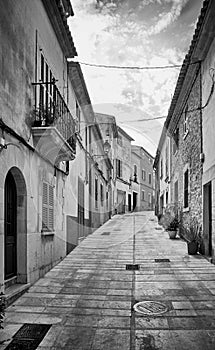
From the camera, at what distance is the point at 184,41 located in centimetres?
1059

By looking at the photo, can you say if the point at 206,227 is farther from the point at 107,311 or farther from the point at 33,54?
the point at 33,54

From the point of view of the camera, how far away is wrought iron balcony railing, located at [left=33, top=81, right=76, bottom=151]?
7484mm

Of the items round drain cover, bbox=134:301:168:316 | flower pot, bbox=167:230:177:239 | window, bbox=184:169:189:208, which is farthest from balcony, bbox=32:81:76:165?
flower pot, bbox=167:230:177:239

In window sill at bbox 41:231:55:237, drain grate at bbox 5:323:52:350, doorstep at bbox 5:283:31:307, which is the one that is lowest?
drain grate at bbox 5:323:52:350

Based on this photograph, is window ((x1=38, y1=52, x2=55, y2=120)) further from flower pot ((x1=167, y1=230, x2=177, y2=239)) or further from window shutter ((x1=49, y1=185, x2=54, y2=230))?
flower pot ((x1=167, y1=230, x2=177, y2=239))

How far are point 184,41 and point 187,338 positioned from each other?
862 centimetres

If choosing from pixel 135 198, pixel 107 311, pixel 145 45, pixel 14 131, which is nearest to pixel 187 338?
pixel 107 311

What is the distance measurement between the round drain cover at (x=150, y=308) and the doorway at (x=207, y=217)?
462 centimetres

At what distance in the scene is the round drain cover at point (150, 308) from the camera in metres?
5.41

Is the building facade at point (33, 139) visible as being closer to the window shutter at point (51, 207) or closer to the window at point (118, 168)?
the window shutter at point (51, 207)

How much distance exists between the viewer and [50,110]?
7.77 m

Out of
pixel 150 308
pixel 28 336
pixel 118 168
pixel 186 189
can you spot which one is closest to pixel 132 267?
pixel 150 308

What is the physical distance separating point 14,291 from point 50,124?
3.31 m

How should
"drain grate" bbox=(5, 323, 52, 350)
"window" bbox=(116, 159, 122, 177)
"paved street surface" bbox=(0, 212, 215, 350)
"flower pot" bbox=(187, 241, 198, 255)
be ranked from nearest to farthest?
"drain grate" bbox=(5, 323, 52, 350), "paved street surface" bbox=(0, 212, 215, 350), "flower pot" bbox=(187, 241, 198, 255), "window" bbox=(116, 159, 122, 177)
